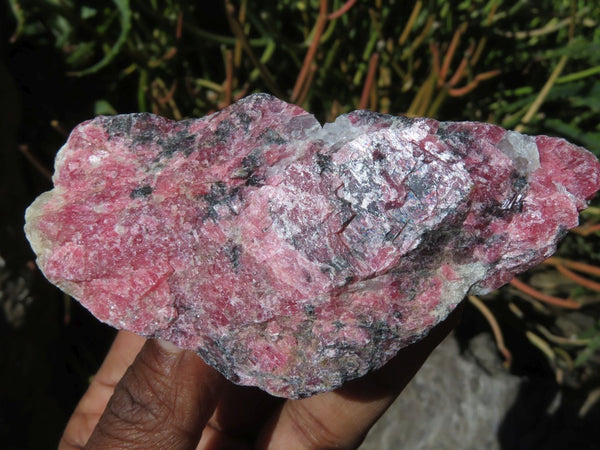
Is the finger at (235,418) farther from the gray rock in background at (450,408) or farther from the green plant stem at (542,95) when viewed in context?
the green plant stem at (542,95)

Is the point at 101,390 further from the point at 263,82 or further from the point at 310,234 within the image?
the point at 263,82

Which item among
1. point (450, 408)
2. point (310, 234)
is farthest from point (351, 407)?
point (450, 408)

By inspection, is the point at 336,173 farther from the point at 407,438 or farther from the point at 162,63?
the point at 407,438

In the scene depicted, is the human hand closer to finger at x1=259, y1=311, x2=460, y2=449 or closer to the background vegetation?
finger at x1=259, y1=311, x2=460, y2=449

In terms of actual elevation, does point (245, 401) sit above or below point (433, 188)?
below

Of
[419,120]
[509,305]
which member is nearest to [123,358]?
[419,120]

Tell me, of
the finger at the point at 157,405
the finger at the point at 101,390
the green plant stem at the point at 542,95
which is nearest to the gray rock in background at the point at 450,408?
the green plant stem at the point at 542,95
